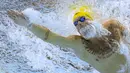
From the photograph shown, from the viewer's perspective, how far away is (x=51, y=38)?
4.70 ft

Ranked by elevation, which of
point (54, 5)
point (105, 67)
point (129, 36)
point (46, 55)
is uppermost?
point (54, 5)

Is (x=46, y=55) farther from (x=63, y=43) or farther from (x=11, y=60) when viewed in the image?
(x=63, y=43)

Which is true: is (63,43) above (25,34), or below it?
below

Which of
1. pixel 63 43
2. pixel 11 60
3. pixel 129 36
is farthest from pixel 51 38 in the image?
pixel 11 60

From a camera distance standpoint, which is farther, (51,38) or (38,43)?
(38,43)

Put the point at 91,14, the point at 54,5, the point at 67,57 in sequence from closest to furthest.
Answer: the point at 91,14 < the point at 54,5 < the point at 67,57

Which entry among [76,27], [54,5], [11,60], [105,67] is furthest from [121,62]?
[11,60]

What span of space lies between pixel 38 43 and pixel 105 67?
81 centimetres

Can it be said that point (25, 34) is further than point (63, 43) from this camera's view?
Yes

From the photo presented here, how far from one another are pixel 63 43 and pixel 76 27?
11 centimetres

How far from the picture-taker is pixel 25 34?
2135 mm

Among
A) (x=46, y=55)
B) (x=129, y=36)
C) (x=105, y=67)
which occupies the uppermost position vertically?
(x=46, y=55)

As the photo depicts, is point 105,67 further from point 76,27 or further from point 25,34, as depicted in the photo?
point 25,34

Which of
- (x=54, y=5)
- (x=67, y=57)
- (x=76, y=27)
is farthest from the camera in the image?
(x=67, y=57)
